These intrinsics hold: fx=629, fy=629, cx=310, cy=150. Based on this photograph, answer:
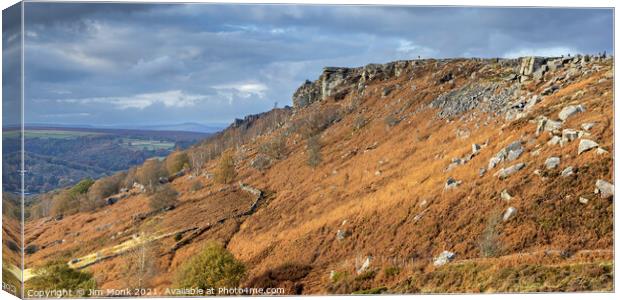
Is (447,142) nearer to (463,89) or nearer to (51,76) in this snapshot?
(463,89)

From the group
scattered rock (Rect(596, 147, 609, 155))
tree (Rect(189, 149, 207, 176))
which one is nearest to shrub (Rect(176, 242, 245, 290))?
tree (Rect(189, 149, 207, 176))

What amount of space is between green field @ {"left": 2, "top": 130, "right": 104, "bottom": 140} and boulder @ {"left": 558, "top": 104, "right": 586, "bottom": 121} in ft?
46.5

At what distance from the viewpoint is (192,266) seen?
1714 centimetres

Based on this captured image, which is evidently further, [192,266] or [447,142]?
[447,142]

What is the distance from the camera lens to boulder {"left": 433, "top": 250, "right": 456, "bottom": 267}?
17.2 m

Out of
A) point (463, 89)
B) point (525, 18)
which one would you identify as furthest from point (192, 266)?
point (463, 89)

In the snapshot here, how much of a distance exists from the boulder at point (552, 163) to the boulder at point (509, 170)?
0.67 meters

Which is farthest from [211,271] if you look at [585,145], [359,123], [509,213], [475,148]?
[359,123]

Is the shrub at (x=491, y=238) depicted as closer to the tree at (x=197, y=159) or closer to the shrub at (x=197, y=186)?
the tree at (x=197, y=159)

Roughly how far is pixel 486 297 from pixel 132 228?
412 inches

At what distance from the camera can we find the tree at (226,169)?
21.0m

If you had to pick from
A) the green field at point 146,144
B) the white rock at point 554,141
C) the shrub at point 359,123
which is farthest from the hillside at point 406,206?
the shrub at point 359,123

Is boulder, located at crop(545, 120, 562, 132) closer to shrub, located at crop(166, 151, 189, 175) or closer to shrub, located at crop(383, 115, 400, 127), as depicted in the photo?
shrub, located at crop(383, 115, 400, 127)

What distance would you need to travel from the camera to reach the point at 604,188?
17.1 meters
